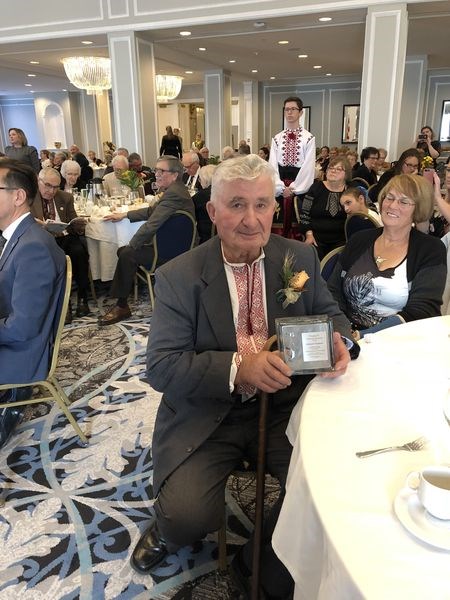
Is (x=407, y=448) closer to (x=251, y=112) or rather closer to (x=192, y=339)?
(x=192, y=339)

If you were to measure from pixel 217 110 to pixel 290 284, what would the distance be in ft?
36.6

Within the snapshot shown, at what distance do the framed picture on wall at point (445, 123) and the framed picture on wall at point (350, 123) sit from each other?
8.27 feet

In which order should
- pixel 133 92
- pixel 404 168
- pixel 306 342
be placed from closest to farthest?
pixel 306 342
pixel 404 168
pixel 133 92

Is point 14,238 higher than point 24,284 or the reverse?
higher

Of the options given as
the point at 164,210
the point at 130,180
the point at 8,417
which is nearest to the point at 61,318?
the point at 8,417

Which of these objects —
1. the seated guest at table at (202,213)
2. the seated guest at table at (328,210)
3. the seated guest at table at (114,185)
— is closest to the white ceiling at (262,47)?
the seated guest at table at (114,185)

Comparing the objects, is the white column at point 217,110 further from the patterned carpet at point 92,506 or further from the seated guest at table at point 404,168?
the patterned carpet at point 92,506

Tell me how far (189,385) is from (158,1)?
6.67 m

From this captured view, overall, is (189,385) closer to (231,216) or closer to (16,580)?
(231,216)

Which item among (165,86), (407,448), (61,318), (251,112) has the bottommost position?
(61,318)

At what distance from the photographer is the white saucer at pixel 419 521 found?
72 cm

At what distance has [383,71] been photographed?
5773mm

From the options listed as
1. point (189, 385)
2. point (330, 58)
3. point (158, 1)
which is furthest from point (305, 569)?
point (330, 58)

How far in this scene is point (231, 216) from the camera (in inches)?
56.5
